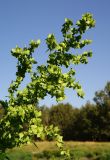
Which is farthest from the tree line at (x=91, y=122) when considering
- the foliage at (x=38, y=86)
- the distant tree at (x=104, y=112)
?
the foliage at (x=38, y=86)

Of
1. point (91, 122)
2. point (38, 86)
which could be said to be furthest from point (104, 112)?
point (38, 86)

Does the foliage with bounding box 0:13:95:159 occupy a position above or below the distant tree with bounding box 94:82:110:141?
below

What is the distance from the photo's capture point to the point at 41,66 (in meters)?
7.99

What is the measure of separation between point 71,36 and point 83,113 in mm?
74986

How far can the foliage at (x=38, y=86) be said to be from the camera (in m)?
7.58

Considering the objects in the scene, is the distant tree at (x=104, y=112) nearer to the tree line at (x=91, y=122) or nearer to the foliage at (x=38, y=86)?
the tree line at (x=91, y=122)

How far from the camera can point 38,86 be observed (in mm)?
7727

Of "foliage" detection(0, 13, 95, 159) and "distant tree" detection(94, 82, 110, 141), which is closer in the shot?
"foliage" detection(0, 13, 95, 159)

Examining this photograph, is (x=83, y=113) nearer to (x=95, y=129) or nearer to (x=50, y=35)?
(x=95, y=129)

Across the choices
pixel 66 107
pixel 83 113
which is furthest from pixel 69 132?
pixel 66 107

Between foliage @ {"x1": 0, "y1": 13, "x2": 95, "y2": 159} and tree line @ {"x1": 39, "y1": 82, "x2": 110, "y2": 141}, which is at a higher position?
tree line @ {"x1": 39, "y1": 82, "x2": 110, "y2": 141}

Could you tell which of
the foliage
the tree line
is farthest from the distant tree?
the foliage

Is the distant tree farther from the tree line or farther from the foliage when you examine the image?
the foliage

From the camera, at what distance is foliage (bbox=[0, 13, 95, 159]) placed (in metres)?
7.58
